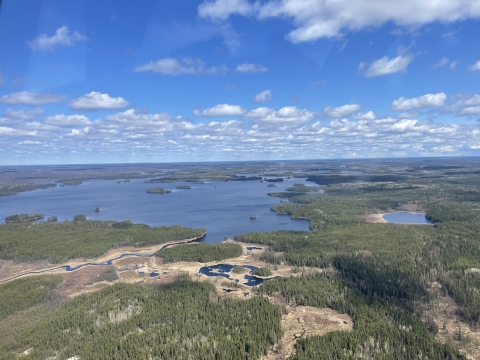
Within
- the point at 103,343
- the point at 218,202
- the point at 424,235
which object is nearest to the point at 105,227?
the point at 218,202

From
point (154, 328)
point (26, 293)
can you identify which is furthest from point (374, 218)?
point (26, 293)

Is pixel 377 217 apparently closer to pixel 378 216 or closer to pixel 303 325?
pixel 378 216

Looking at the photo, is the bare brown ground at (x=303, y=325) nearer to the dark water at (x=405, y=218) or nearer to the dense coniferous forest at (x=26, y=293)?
the dense coniferous forest at (x=26, y=293)

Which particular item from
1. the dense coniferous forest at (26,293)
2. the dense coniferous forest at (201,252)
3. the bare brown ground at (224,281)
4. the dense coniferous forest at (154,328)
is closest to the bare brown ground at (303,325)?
the bare brown ground at (224,281)

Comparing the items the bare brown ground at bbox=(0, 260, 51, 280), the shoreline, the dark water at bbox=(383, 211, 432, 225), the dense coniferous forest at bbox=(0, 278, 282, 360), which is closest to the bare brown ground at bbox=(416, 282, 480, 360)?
the dense coniferous forest at bbox=(0, 278, 282, 360)

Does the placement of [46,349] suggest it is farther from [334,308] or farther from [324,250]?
[324,250]

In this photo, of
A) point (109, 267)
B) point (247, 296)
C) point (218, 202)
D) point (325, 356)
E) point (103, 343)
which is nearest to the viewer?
point (325, 356)
